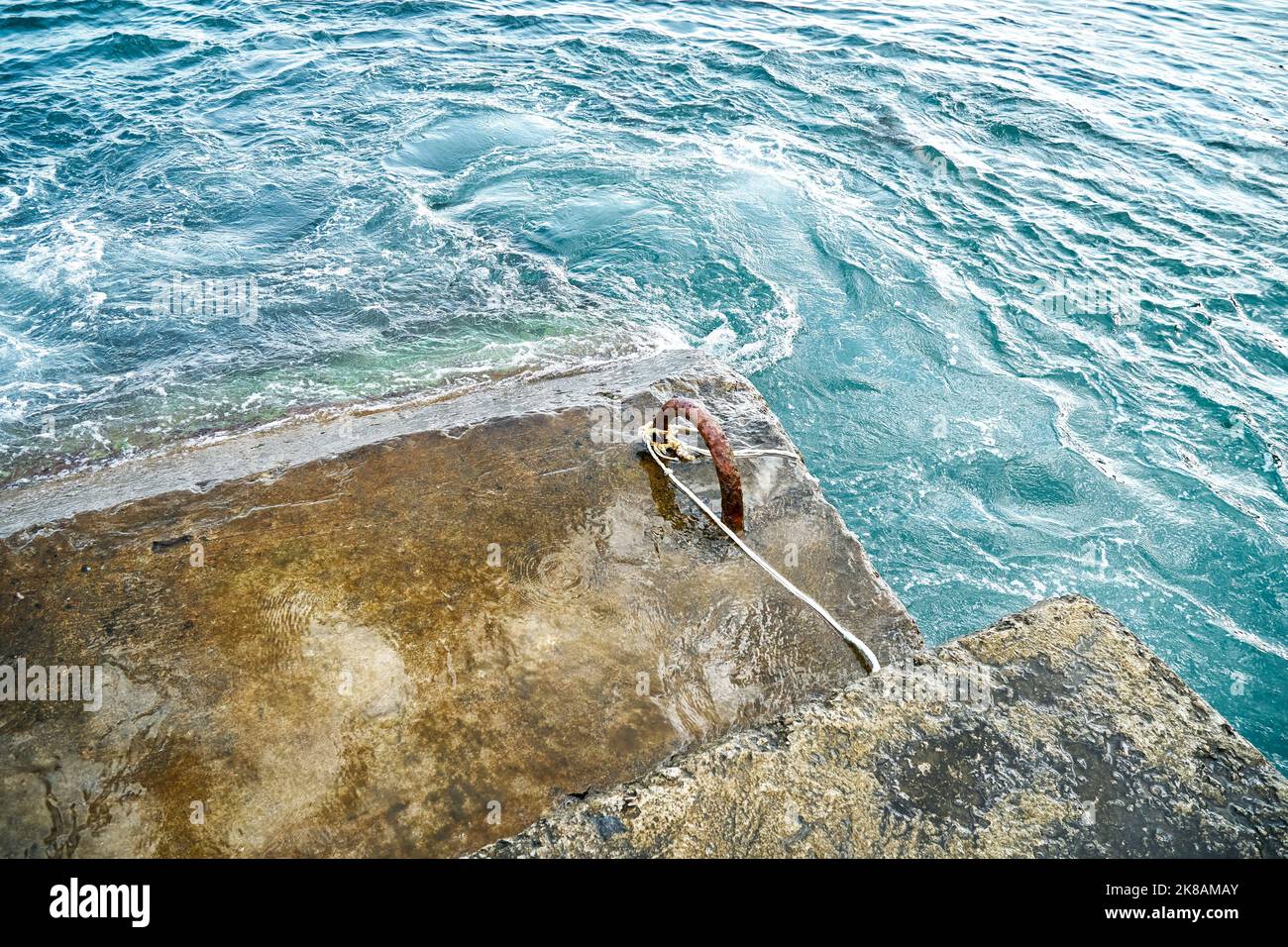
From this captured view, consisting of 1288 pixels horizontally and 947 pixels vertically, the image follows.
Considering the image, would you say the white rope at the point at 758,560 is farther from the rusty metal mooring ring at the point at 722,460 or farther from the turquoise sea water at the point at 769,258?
the turquoise sea water at the point at 769,258

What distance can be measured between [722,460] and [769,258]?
15.9 ft

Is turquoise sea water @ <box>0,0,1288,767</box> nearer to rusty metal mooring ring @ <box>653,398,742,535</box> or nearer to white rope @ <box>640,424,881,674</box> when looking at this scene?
white rope @ <box>640,424,881,674</box>

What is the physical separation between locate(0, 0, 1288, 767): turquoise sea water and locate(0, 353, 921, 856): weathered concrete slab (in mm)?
1506

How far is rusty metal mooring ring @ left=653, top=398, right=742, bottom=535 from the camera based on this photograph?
300 centimetres

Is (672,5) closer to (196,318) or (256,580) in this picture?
(196,318)

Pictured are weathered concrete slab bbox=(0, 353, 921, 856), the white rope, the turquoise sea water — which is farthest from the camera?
the turquoise sea water

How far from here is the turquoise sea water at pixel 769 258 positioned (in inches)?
195

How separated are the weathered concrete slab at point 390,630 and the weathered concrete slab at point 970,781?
21cm

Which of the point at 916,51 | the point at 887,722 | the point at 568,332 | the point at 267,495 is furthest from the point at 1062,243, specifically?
the point at 267,495

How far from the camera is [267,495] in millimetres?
3197

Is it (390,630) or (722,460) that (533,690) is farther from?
(722,460)

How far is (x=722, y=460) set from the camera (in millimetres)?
3002

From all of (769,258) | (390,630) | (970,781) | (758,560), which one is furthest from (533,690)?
(769,258)

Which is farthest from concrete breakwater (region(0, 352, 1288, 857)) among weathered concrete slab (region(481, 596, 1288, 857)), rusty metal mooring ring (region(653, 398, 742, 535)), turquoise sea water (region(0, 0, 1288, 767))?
turquoise sea water (region(0, 0, 1288, 767))
